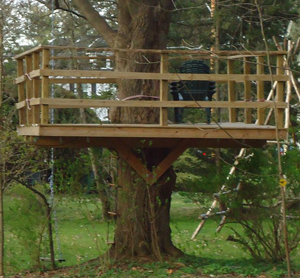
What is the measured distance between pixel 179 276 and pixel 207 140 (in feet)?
Answer: 7.10

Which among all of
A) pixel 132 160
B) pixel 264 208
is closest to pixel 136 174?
pixel 132 160

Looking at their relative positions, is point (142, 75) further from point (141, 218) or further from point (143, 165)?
point (141, 218)

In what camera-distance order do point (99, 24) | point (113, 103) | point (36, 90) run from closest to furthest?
1. point (113, 103)
2. point (36, 90)
3. point (99, 24)

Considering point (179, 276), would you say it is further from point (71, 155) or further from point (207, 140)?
point (71, 155)

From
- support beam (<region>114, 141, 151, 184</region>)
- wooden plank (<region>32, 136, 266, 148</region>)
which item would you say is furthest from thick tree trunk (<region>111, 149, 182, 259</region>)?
wooden plank (<region>32, 136, 266, 148</region>)

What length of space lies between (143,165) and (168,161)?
1.35ft

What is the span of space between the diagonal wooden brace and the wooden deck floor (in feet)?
0.37

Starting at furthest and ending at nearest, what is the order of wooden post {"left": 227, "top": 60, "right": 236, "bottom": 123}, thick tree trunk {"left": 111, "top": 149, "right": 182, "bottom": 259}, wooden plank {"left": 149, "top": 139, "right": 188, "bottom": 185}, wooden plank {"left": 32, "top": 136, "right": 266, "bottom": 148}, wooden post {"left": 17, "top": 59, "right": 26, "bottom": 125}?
thick tree trunk {"left": 111, "top": 149, "right": 182, "bottom": 259} → wooden post {"left": 17, "top": 59, "right": 26, "bottom": 125} → wooden post {"left": 227, "top": 60, "right": 236, "bottom": 123} → wooden plank {"left": 149, "top": 139, "right": 188, "bottom": 185} → wooden plank {"left": 32, "top": 136, "right": 266, "bottom": 148}

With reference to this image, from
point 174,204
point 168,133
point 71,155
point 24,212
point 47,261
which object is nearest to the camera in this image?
point 168,133

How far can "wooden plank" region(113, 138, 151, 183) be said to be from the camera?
32.7 feet

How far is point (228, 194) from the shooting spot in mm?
10156

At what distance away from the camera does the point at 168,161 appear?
10.1 m

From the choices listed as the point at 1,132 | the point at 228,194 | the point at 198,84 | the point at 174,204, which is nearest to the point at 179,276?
the point at 228,194

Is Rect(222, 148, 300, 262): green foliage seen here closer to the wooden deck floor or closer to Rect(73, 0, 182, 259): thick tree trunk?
the wooden deck floor
